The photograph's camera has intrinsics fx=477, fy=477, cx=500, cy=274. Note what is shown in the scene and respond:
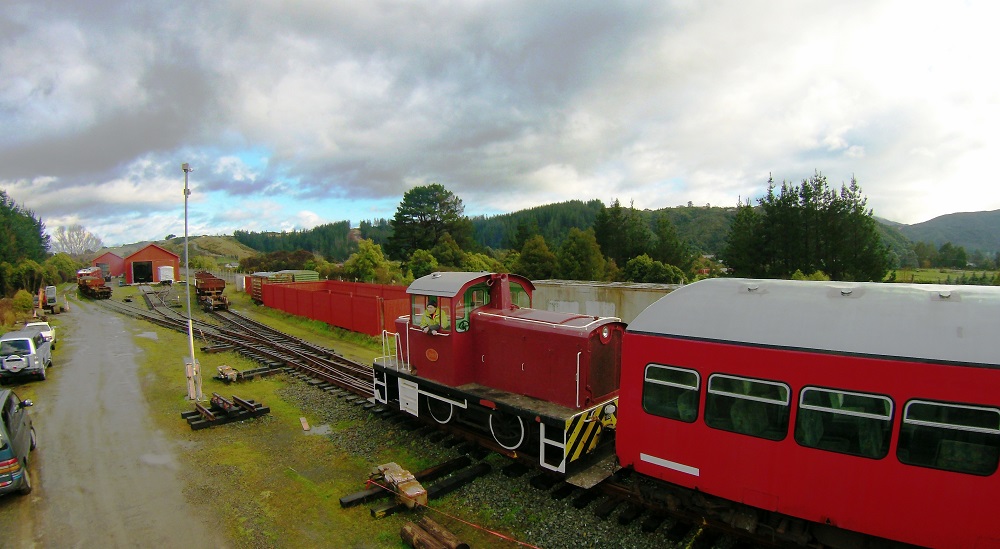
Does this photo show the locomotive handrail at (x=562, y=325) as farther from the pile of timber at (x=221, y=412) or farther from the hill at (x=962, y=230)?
the hill at (x=962, y=230)

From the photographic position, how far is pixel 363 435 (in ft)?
36.9

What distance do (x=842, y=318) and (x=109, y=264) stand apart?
101429mm

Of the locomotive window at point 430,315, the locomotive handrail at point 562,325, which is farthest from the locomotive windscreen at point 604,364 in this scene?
the locomotive window at point 430,315

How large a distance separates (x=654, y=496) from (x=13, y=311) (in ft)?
140

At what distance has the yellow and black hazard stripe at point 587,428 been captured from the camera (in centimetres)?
810

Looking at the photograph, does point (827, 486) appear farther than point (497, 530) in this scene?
No

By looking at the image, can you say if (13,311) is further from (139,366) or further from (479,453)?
(479,453)

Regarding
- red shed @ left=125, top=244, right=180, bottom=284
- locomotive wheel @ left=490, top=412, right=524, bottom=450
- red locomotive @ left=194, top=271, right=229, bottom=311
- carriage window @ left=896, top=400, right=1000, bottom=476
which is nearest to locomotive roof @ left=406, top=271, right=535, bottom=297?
locomotive wheel @ left=490, top=412, right=524, bottom=450

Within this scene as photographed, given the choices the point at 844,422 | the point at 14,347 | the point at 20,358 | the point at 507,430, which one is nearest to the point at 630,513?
the point at 507,430

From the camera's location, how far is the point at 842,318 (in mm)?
5734

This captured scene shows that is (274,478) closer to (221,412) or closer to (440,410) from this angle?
(440,410)

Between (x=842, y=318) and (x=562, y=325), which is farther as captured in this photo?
(x=562, y=325)

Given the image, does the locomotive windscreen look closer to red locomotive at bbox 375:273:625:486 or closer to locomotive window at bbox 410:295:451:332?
red locomotive at bbox 375:273:625:486

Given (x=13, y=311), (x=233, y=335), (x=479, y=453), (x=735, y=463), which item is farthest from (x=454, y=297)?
(x=13, y=311)
